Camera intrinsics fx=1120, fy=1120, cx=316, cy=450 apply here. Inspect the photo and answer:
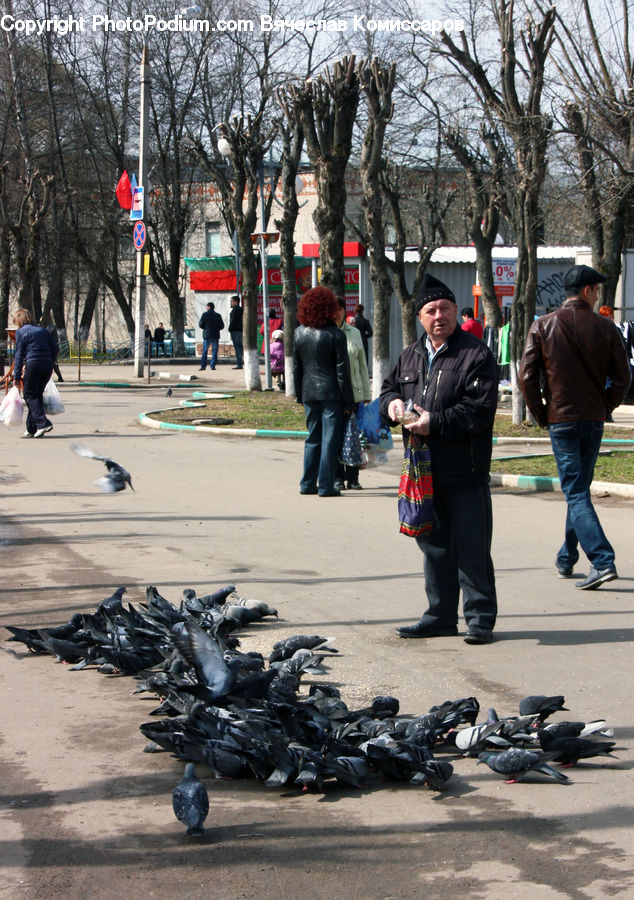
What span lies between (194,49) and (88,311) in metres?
12.2

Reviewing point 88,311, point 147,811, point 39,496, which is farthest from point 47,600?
point 88,311

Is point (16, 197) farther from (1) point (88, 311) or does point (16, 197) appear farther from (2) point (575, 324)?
(2) point (575, 324)

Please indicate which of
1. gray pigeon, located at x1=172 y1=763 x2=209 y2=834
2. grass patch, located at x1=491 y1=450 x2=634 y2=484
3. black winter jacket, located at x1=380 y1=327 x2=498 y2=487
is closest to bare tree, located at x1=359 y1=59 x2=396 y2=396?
grass patch, located at x1=491 y1=450 x2=634 y2=484

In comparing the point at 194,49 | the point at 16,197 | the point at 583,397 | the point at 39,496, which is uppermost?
the point at 194,49

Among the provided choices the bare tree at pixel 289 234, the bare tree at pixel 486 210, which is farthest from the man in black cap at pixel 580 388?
the bare tree at pixel 486 210

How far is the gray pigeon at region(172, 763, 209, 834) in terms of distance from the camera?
11.6 ft

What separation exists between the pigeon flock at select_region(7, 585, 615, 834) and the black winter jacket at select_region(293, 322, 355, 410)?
5.89 meters

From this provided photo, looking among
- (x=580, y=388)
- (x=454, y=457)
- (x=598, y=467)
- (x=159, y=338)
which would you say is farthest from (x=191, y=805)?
(x=159, y=338)

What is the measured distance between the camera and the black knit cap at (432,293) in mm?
5836

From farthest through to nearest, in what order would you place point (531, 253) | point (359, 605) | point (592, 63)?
point (592, 63) < point (531, 253) < point (359, 605)

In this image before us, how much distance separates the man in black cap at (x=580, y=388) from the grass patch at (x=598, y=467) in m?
4.22

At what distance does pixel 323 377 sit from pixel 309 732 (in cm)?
690

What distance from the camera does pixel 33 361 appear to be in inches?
628

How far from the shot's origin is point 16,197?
47.0 meters
